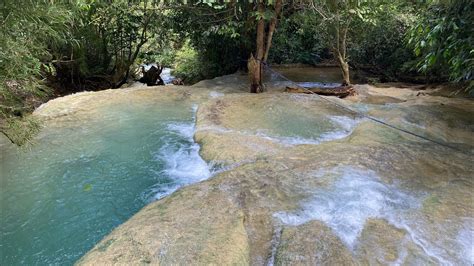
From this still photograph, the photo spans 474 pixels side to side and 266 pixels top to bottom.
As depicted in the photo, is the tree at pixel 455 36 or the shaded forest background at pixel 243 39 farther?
the shaded forest background at pixel 243 39

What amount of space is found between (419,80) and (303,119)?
18.7ft

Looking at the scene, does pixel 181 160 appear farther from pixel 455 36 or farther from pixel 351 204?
pixel 455 36

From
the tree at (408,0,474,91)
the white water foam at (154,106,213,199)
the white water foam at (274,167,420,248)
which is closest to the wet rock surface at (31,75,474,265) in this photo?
the white water foam at (274,167,420,248)

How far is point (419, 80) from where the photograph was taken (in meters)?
10.9

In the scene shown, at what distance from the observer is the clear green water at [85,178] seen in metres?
3.91

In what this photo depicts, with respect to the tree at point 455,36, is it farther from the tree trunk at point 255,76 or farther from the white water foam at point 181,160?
the white water foam at point 181,160

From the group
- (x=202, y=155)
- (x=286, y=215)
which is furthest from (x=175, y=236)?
(x=202, y=155)

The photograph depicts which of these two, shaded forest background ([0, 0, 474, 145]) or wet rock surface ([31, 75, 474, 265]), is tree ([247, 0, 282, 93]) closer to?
shaded forest background ([0, 0, 474, 145])

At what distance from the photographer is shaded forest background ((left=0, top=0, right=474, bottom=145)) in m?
6.50

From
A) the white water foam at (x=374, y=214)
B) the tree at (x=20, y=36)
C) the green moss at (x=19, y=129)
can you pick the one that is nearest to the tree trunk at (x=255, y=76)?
the white water foam at (x=374, y=214)

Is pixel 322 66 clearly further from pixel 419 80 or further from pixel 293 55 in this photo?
pixel 419 80

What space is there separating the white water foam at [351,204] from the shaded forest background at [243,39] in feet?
9.25

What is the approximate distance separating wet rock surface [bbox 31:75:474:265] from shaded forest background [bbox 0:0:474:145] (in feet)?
5.78

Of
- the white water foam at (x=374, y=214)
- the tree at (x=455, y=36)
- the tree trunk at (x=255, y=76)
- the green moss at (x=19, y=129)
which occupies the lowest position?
the white water foam at (x=374, y=214)
